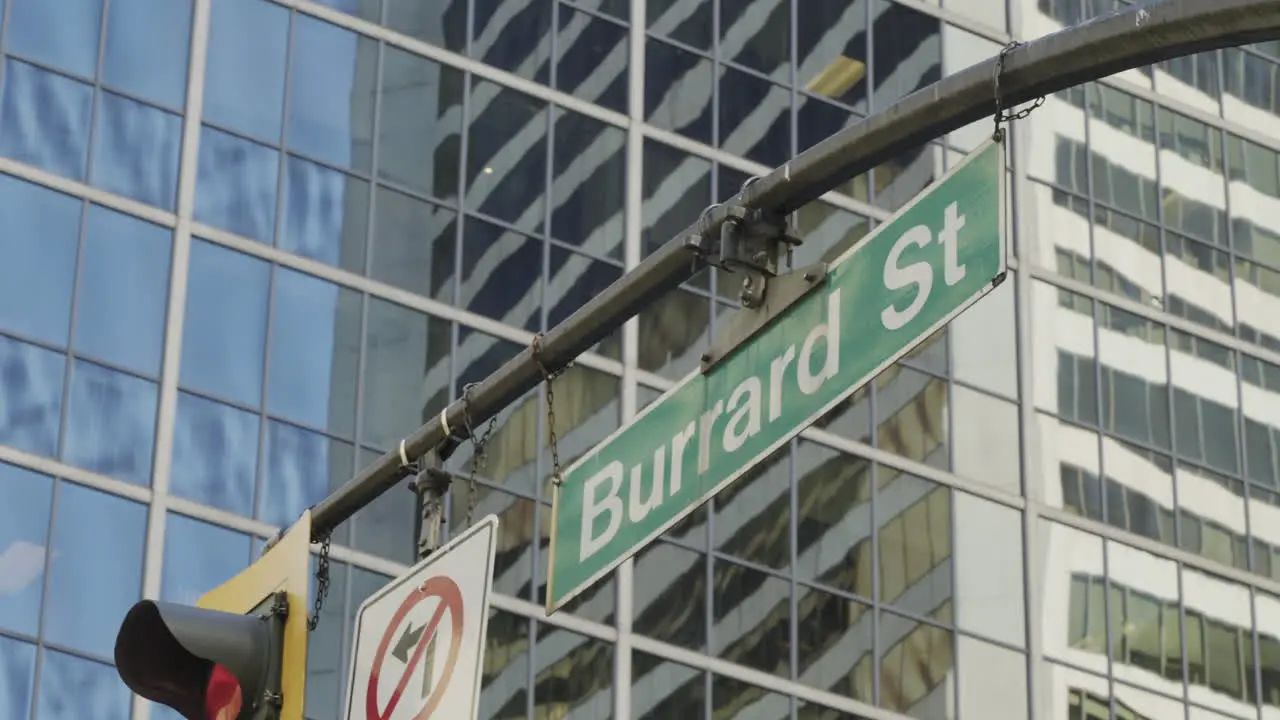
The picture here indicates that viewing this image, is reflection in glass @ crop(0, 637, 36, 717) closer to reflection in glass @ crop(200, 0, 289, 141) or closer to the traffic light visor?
reflection in glass @ crop(200, 0, 289, 141)

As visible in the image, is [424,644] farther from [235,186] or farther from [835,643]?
[835,643]

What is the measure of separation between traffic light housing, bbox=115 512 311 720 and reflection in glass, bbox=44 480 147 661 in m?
23.7

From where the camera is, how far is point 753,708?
126 feet

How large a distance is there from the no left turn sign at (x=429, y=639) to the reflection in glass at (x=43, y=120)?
86.7 ft

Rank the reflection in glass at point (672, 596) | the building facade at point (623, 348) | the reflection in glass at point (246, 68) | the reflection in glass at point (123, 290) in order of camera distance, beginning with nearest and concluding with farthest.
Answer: the building facade at point (623, 348) → the reflection in glass at point (123, 290) → the reflection in glass at point (246, 68) → the reflection in glass at point (672, 596)

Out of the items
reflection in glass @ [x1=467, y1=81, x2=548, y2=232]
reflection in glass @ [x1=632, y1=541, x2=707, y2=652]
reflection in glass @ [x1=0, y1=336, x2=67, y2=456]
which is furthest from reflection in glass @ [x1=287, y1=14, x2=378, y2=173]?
reflection in glass @ [x1=632, y1=541, x2=707, y2=652]

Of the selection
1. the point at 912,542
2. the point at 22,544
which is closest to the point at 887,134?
the point at 22,544

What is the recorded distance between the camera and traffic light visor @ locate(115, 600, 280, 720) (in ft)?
30.1

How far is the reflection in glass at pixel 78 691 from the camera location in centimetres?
3228

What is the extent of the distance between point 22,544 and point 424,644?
24942 mm

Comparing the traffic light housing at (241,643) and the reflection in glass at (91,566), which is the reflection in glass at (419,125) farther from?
the traffic light housing at (241,643)

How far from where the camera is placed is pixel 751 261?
845 centimetres

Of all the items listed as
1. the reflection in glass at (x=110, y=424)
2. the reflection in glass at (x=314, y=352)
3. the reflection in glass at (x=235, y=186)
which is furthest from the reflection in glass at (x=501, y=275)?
the reflection in glass at (x=110, y=424)

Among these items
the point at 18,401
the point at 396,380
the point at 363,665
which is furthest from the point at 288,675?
the point at 396,380
